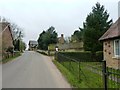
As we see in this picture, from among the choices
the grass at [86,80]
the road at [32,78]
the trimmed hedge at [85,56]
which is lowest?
the road at [32,78]

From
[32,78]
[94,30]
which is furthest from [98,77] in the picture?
[94,30]

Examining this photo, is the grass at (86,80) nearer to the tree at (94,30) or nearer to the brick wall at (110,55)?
the brick wall at (110,55)

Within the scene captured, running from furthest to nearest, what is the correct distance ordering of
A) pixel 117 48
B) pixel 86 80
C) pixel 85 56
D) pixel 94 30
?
pixel 85 56 → pixel 94 30 → pixel 117 48 → pixel 86 80

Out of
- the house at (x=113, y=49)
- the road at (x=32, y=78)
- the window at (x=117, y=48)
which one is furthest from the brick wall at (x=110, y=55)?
the road at (x=32, y=78)

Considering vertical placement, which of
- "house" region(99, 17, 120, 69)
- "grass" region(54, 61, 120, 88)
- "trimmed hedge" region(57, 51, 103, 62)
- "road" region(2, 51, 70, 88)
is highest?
"house" region(99, 17, 120, 69)

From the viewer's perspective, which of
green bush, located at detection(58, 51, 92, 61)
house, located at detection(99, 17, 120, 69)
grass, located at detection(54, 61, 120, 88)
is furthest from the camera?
green bush, located at detection(58, 51, 92, 61)

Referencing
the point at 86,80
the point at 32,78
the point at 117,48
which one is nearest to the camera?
the point at 86,80

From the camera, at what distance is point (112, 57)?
20094 millimetres

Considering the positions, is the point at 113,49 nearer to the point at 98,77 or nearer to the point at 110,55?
the point at 110,55

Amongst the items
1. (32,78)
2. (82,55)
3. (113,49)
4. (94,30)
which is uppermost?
(94,30)

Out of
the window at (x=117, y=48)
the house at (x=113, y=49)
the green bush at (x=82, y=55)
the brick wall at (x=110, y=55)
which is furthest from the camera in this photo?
the green bush at (x=82, y=55)

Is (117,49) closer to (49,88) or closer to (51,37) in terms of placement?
(49,88)

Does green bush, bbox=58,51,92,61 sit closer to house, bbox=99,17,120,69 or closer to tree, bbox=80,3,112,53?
tree, bbox=80,3,112,53

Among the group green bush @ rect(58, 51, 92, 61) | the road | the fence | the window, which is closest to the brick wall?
the window
